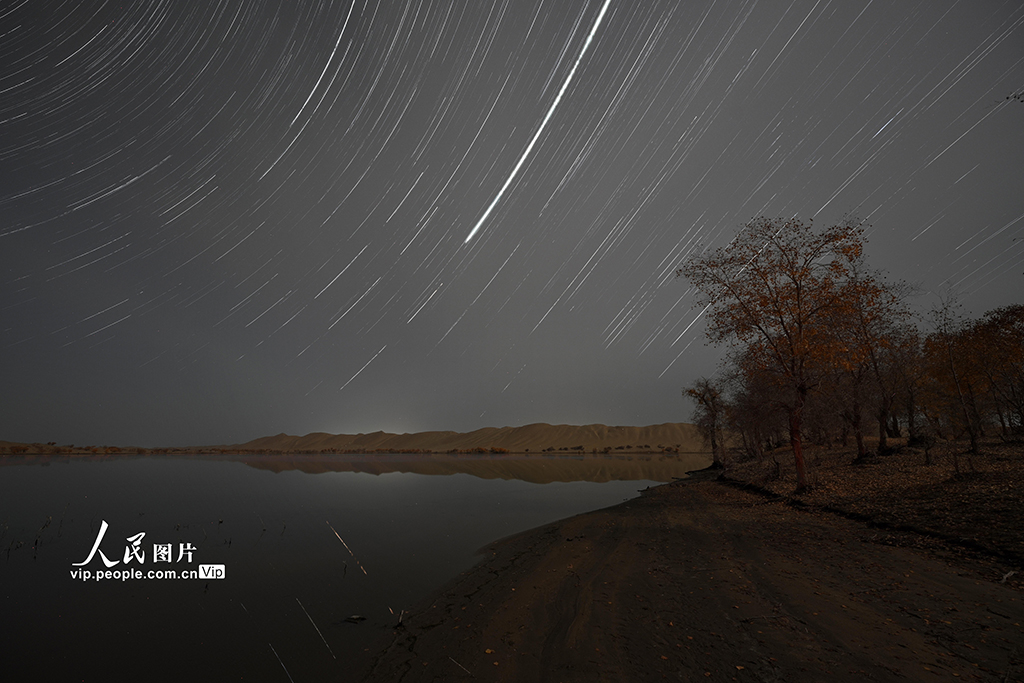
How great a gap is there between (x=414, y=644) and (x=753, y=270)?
64.9 ft

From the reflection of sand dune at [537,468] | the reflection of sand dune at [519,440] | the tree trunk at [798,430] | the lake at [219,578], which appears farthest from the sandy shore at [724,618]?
the reflection of sand dune at [519,440]

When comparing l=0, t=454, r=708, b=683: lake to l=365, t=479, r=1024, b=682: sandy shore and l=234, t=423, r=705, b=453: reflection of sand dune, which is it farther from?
l=234, t=423, r=705, b=453: reflection of sand dune

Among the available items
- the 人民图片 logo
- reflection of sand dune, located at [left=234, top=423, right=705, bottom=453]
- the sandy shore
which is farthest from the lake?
reflection of sand dune, located at [left=234, top=423, right=705, bottom=453]

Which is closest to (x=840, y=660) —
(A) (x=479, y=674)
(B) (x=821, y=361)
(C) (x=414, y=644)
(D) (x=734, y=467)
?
(A) (x=479, y=674)

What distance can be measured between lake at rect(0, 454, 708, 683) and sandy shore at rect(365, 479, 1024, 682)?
149cm

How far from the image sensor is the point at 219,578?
36.2 feet

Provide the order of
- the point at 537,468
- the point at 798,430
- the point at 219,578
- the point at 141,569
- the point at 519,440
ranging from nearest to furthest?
1. the point at 219,578
2. the point at 141,569
3. the point at 798,430
4. the point at 537,468
5. the point at 519,440

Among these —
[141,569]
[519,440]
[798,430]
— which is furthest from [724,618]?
[519,440]

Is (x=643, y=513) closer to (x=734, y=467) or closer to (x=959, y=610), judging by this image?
(x=959, y=610)

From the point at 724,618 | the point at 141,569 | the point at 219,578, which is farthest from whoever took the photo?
the point at 141,569

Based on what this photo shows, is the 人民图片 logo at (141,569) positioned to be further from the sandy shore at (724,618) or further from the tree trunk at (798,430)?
the tree trunk at (798,430)

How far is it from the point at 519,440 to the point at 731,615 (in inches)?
5958

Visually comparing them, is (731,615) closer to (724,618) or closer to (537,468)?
(724,618)

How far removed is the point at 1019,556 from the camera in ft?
26.8
